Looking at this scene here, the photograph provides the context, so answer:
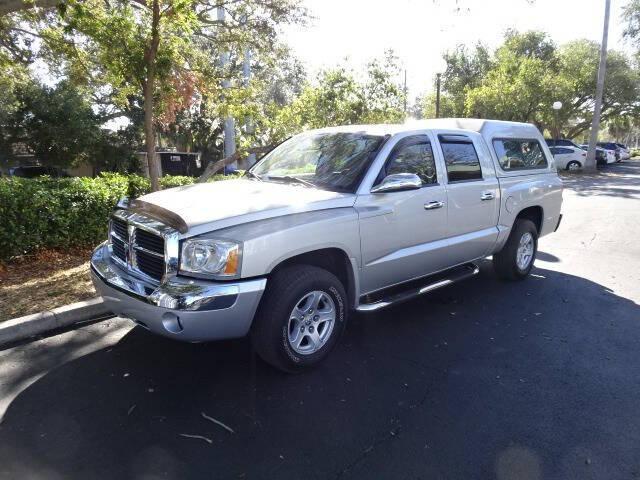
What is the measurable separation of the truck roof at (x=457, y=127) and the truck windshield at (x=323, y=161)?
0.17 m

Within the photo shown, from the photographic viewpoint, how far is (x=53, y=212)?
6.61 meters

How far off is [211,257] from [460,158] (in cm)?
301

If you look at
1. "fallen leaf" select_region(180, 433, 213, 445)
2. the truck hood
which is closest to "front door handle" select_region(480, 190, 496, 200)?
the truck hood

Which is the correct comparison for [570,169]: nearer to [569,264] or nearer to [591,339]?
[569,264]

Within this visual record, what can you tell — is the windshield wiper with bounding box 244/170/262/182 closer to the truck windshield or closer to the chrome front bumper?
the truck windshield

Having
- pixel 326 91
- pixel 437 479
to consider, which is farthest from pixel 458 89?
pixel 437 479

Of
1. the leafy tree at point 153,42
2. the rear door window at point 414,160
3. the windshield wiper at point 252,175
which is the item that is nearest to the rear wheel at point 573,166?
the leafy tree at point 153,42

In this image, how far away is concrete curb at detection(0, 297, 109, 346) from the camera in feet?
14.0

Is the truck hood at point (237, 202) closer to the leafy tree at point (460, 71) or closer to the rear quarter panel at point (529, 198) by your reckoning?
the rear quarter panel at point (529, 198)

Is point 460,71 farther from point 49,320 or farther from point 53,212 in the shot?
point 49,320

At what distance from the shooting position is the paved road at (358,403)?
2.69 metres

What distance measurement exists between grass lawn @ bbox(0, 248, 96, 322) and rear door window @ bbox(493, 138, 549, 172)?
15.8 feet

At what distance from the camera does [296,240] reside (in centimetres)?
345

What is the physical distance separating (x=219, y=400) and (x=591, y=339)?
10.9 feet
